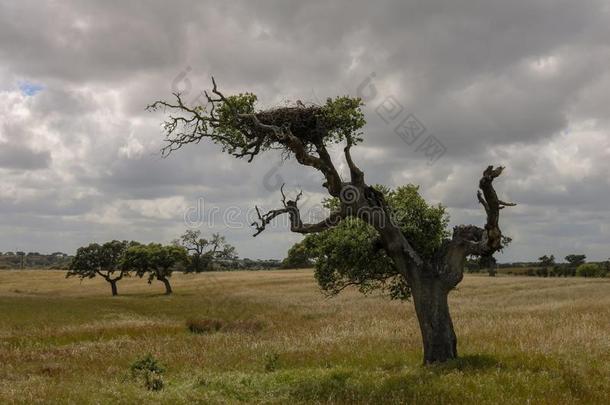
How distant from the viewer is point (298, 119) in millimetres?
15828

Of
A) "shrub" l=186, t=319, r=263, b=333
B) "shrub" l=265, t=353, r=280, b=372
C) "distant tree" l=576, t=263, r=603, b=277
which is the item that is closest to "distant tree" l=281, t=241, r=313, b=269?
"distant tree" l=576, t=263, r=603, b=277

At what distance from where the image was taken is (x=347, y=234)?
23.7 m

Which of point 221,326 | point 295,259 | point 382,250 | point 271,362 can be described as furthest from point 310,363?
point 295,259

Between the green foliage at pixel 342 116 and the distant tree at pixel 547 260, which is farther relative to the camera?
the distant tree at pixel 547 260

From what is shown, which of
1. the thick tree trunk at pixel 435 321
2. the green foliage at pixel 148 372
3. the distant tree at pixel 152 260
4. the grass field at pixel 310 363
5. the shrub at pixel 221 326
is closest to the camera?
the grass field at pixel 310 363

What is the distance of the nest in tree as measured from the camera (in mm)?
15797

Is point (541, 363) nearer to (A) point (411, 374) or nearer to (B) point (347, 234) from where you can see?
(A) point (411, 374)

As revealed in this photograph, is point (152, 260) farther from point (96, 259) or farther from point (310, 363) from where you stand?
point (310, 363)

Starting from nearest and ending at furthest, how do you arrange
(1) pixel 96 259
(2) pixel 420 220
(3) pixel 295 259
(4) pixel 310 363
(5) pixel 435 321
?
(5) pixel 435 321 → (4) pixel 310 363 → (2) pixel 420 220 → (1) pixel 96 259 → (3) pixel 295 259

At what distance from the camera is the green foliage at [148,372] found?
544 inches

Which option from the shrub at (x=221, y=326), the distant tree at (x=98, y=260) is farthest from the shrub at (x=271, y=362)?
the distant tree at (x=98, y=260)

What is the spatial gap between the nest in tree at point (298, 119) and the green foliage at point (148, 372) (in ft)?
25.7

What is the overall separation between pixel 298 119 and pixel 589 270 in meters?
121

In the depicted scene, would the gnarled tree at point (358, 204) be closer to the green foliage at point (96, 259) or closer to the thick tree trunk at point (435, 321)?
the thick tree trunk at point (435, 321)
